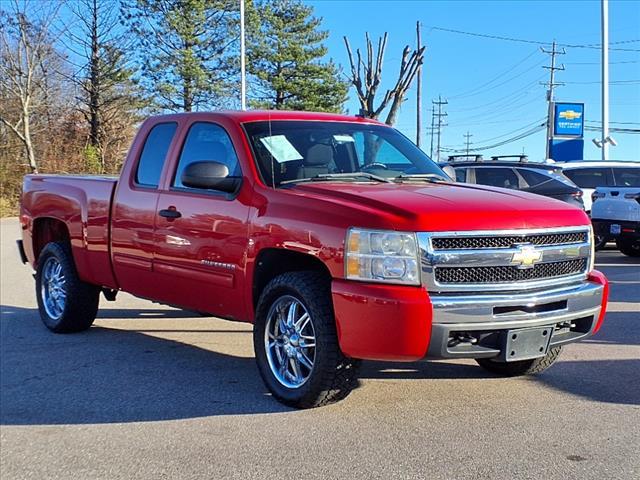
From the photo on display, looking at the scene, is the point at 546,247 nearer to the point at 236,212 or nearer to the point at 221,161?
the point at 236,212

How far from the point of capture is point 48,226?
766 cm

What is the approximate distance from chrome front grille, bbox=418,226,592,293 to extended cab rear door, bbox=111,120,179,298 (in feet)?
8.53

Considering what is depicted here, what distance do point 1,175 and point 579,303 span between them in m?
30.0

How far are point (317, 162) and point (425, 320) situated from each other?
176 cm

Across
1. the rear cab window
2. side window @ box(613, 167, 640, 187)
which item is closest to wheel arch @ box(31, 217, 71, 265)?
the rear cab window

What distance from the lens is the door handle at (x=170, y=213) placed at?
5500mm

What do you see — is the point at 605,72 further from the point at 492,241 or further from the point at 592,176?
the point at 492,241

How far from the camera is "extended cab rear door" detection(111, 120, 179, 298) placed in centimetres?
590

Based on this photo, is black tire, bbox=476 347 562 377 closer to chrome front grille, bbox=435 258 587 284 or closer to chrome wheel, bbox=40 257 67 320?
chrome front grille, bbox=435 258 587 284

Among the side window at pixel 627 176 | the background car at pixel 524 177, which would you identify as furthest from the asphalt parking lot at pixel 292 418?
the side window at pixel 627 176

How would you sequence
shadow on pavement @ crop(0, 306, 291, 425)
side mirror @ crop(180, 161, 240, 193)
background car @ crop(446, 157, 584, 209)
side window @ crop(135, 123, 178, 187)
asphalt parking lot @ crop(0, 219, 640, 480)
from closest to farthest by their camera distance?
asphalt parking lot @ crop(0, 219, 640, 480) → shadow on pavement @ crop(0, 306, 291, 425) → side mirror @ crop(180, 161, 240, 193) → side window @ crop(135, 123, 178, 187) → background car @ crop(446, 157, 584, 209)

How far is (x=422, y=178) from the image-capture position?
5449mm

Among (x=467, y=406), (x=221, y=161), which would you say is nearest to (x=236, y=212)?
(x=221, y=161)

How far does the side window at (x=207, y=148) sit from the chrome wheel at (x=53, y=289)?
2130mm
